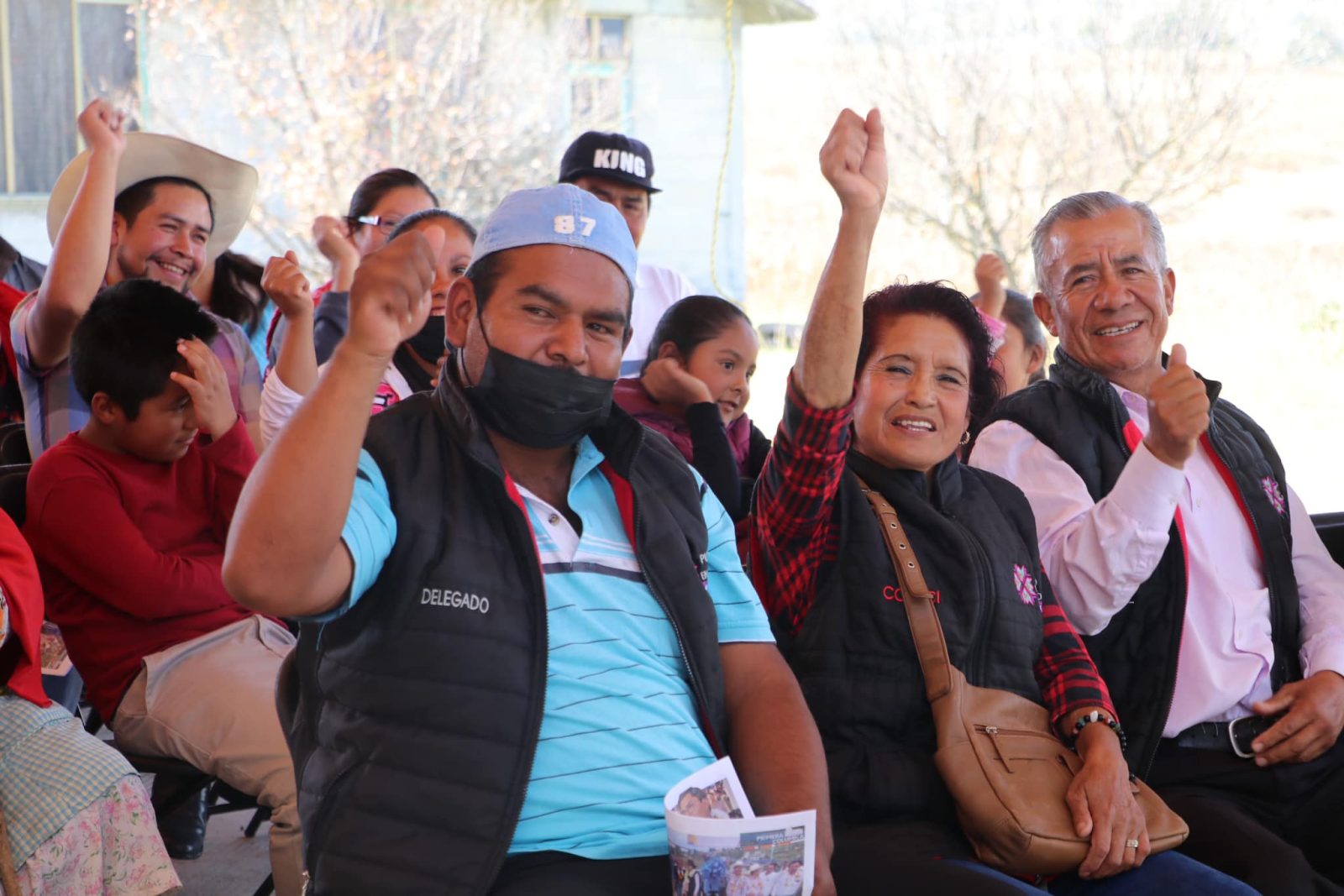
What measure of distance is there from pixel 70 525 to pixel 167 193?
1348 mm

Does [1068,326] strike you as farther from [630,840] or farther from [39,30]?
[39,30]

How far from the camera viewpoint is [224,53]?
7.97m

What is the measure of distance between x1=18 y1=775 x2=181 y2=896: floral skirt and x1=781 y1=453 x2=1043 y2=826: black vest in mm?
1280

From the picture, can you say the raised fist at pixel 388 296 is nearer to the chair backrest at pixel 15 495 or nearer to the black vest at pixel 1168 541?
the black vest at pixel 1168 541

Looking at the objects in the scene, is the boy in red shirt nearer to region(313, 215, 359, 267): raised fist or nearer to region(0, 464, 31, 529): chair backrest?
region(0, 464, 31, 529): chair backrest

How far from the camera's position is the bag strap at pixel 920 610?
2.04 meters

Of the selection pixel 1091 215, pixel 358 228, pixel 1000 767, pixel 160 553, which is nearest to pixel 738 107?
pixel 358 228

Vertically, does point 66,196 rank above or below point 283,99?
below

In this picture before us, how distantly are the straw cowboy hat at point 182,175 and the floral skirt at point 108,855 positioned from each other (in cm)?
187

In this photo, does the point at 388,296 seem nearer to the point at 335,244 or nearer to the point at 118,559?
the point at 118,559

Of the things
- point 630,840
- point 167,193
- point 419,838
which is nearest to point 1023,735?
point 630,840

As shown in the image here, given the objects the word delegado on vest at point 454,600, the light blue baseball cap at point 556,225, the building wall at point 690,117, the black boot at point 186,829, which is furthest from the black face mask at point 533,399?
the building wall at point 690,117

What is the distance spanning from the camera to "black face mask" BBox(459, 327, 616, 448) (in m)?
1.80

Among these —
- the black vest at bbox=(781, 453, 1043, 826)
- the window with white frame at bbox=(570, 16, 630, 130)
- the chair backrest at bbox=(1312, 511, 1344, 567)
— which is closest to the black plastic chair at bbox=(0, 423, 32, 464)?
the black vest at bbox=(781, 453, 1043, 826)
